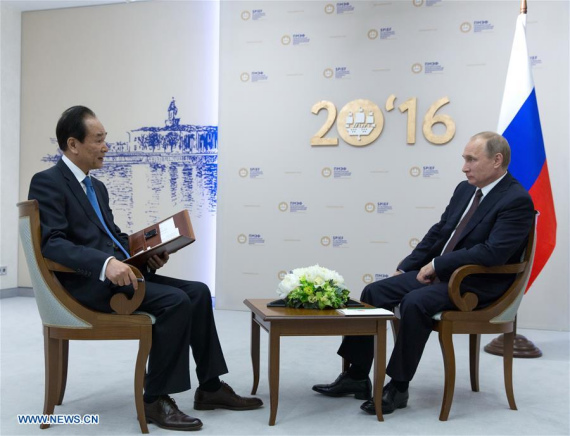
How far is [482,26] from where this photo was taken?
556 cm

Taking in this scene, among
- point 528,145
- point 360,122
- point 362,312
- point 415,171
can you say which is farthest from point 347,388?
point 360,122

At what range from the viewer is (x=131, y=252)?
3041 millimetres

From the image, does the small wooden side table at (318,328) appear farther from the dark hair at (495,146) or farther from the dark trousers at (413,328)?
the dark hair at (495,146)

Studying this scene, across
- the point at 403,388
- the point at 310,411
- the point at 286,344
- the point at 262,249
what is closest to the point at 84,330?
the point at 310,411

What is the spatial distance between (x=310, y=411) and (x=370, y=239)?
3.05 m

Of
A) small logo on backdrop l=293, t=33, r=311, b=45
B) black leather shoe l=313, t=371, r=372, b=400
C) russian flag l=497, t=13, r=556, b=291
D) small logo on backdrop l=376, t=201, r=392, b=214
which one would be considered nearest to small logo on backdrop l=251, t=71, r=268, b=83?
small logo on backdrop l=293, t=33, r=311, b=45

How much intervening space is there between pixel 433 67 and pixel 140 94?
3131mm

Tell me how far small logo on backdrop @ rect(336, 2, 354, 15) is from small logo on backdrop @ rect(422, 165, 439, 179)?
5.50ft

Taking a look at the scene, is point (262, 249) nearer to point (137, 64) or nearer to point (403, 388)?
point (137, 64)

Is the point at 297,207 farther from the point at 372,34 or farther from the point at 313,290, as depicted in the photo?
the point at 313,290

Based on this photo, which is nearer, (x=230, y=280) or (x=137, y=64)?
(x=230, y=280)

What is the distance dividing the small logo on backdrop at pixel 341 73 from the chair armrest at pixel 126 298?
3.82 meters

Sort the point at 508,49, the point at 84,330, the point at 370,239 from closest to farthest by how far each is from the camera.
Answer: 1. the point at 84,330
2. the point at 508,49
3. the point at 370,239

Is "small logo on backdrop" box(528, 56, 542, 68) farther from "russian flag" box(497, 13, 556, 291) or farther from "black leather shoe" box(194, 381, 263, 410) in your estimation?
"black leather shoe" box(194, 381, 263, 410)
